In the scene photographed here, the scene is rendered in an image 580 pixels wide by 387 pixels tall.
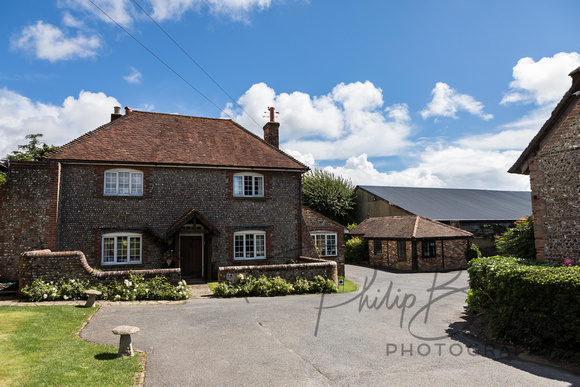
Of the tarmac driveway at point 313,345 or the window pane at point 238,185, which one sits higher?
the window pane at point 238,185

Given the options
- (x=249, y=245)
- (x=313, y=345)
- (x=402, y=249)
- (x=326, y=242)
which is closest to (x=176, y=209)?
(x=249, y=245)

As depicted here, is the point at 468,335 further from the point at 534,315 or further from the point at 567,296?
the point at 567,296

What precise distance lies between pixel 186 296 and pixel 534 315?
10.8 metres

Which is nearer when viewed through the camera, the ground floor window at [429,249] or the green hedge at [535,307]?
the green hedge at [535,307]

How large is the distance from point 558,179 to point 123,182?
17.3 meters

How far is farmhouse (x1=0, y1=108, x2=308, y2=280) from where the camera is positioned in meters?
15.1

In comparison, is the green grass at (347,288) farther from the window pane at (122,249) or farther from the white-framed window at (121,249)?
the window pane at (122,249)

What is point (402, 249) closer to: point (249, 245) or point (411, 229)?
point (411, 229)

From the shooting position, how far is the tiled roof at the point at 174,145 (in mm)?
17203

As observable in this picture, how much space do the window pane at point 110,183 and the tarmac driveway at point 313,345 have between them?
7.20 metres

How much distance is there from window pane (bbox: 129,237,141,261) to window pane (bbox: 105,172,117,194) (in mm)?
2411

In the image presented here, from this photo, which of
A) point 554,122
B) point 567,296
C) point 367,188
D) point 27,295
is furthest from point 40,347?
point 367,188

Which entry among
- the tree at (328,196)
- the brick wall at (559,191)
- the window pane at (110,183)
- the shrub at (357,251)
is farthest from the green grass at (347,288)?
the tree at (328,196)

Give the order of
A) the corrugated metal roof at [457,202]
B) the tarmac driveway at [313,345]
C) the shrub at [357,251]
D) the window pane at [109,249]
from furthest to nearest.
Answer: the corrugated metal roof at [457,202], the shrub at [357,251], the window pane at [109,249], the tarmac driveway at [313,345]
